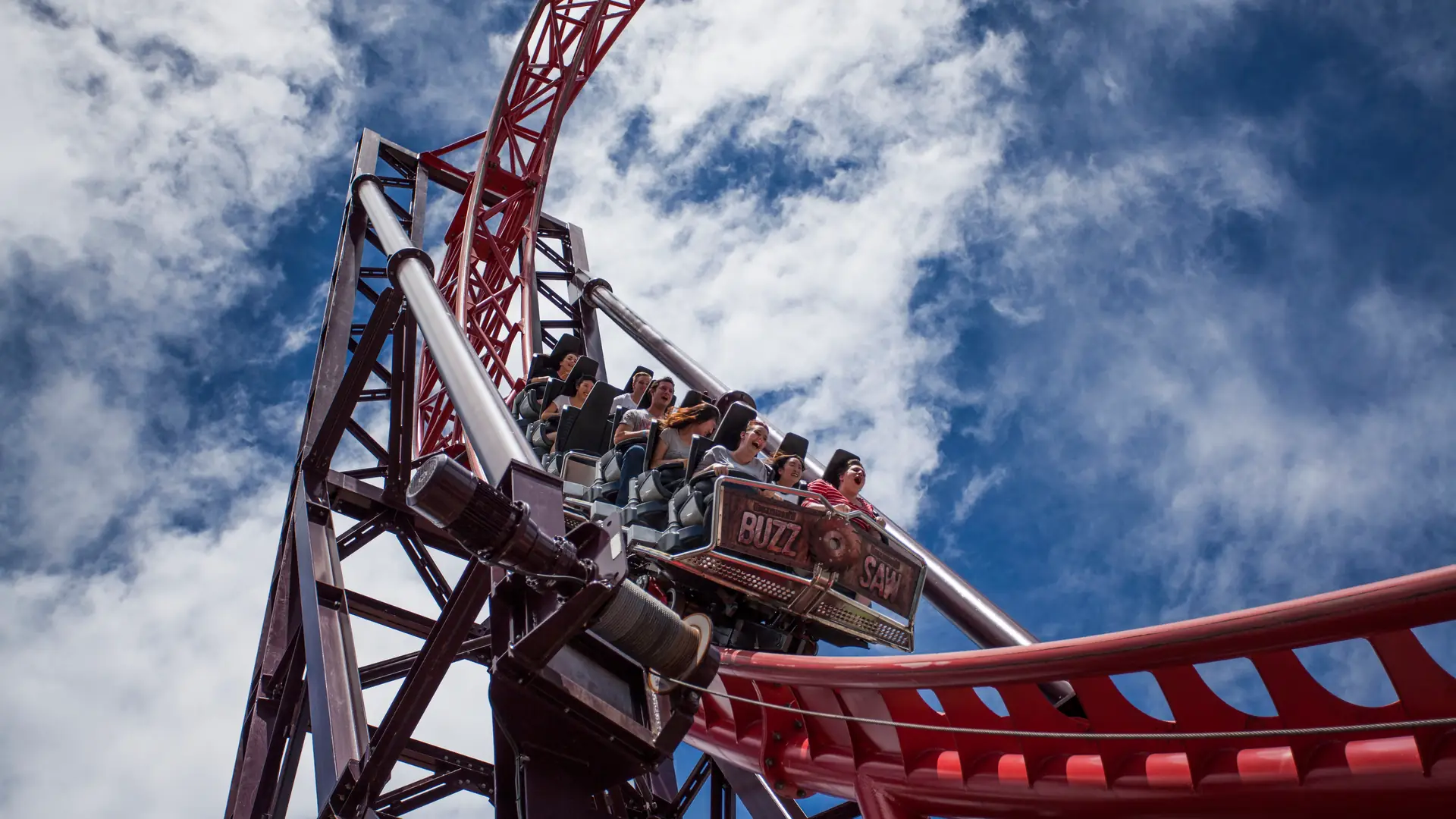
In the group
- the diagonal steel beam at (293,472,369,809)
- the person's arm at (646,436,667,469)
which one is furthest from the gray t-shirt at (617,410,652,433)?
the diagonal steel beam at (293,472,369,809)

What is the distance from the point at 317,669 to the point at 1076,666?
426 centimetres

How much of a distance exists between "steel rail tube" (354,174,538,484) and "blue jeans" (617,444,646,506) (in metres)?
1.57

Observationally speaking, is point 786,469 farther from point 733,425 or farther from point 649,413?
point 649,413

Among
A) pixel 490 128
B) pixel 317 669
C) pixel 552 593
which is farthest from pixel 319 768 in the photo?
pixel 490 128

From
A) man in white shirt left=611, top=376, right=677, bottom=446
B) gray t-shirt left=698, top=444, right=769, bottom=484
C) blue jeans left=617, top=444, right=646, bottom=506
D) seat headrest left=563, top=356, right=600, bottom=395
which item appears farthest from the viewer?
seat headrest left=563, top=356, right=600, bottom=395

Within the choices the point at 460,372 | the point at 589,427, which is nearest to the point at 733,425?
the point at 589,427

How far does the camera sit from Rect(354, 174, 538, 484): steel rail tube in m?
4.55

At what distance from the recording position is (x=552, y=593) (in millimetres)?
3916

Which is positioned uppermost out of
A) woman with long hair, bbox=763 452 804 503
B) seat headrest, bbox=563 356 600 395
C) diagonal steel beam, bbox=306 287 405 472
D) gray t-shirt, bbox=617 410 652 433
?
seat headrest, bbox=563 356 600 395

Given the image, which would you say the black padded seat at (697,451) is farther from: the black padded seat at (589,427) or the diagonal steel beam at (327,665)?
the black padded seat at (589,427)

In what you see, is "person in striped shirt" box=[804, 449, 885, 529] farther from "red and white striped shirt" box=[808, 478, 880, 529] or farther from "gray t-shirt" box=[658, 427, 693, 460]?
"gray t-shirt" box=[658, 427, 693, 460]

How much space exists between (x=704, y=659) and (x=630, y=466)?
3.93 meters

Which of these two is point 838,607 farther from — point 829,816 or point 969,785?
point 969,785

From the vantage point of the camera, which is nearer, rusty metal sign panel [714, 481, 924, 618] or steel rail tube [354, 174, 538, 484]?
steel rail tube [354, 174, 538, 484]
